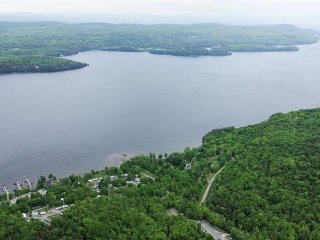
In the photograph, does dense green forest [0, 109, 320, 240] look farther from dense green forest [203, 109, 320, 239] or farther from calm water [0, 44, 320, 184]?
calm water [0, 44, 320, 184]

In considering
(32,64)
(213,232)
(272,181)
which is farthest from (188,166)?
(32,64)

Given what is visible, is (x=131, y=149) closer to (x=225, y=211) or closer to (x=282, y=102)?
(x=225, y=211)

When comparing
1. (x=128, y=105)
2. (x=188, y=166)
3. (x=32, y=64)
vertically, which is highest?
(x=32, y=64)

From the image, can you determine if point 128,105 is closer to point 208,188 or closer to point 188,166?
point 188,166

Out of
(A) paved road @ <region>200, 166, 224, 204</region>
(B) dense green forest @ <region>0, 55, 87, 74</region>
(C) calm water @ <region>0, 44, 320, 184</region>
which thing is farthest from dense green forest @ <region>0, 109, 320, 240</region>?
(B) dense green forest @ <region>0, 55, 87, 74</region>

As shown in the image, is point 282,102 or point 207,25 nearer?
point 282,102

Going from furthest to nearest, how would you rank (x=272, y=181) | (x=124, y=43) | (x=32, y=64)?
(x=124, y=43) < (x=32, y=64) < (x=272, y=181)

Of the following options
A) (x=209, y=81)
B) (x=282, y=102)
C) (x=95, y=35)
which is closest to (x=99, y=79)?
(x=209, y=81)
